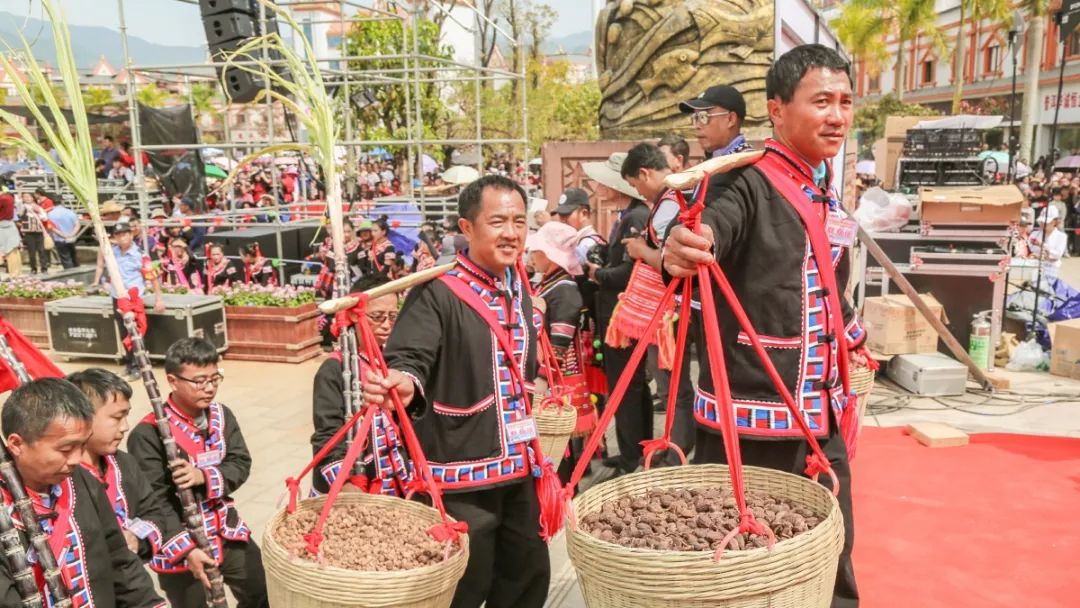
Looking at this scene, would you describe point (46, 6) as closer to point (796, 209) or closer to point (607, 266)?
point (796, 209)

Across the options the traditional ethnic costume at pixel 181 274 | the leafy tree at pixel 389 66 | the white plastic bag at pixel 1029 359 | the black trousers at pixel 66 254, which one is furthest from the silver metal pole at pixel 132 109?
the white plastic bag at pixel 1029 359

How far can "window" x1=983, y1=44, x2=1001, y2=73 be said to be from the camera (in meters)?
31.3

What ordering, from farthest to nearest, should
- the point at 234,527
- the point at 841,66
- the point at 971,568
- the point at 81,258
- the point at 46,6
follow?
1. the point at 81,258
2. the point at 971,568
3. the point at 234,527
4. the point at 46,6
5. the point at 841,66

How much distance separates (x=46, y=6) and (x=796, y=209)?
216 cm

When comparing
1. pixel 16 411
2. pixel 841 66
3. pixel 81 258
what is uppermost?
pixel 841 66

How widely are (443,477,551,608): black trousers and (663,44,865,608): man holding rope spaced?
67cm

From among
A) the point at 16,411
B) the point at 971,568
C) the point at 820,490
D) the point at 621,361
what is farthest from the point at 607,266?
the point at 16,411

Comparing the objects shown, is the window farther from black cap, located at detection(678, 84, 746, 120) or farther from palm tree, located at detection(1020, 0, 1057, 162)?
black cap, located at detection(678, 84, 746, 120)

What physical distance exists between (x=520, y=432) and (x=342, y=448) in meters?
0.99

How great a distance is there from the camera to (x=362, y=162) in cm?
2136

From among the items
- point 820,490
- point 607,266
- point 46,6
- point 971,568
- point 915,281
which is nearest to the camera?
point 820,490

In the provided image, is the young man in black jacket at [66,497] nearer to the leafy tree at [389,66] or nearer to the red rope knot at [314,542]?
the red rope knot at [314,542]

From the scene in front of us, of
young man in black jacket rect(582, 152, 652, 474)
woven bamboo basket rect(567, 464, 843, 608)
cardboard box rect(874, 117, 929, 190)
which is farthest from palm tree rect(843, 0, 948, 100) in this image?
woven bamboo basket rect(567, 464, 843, 608)

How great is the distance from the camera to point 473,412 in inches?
98.5
